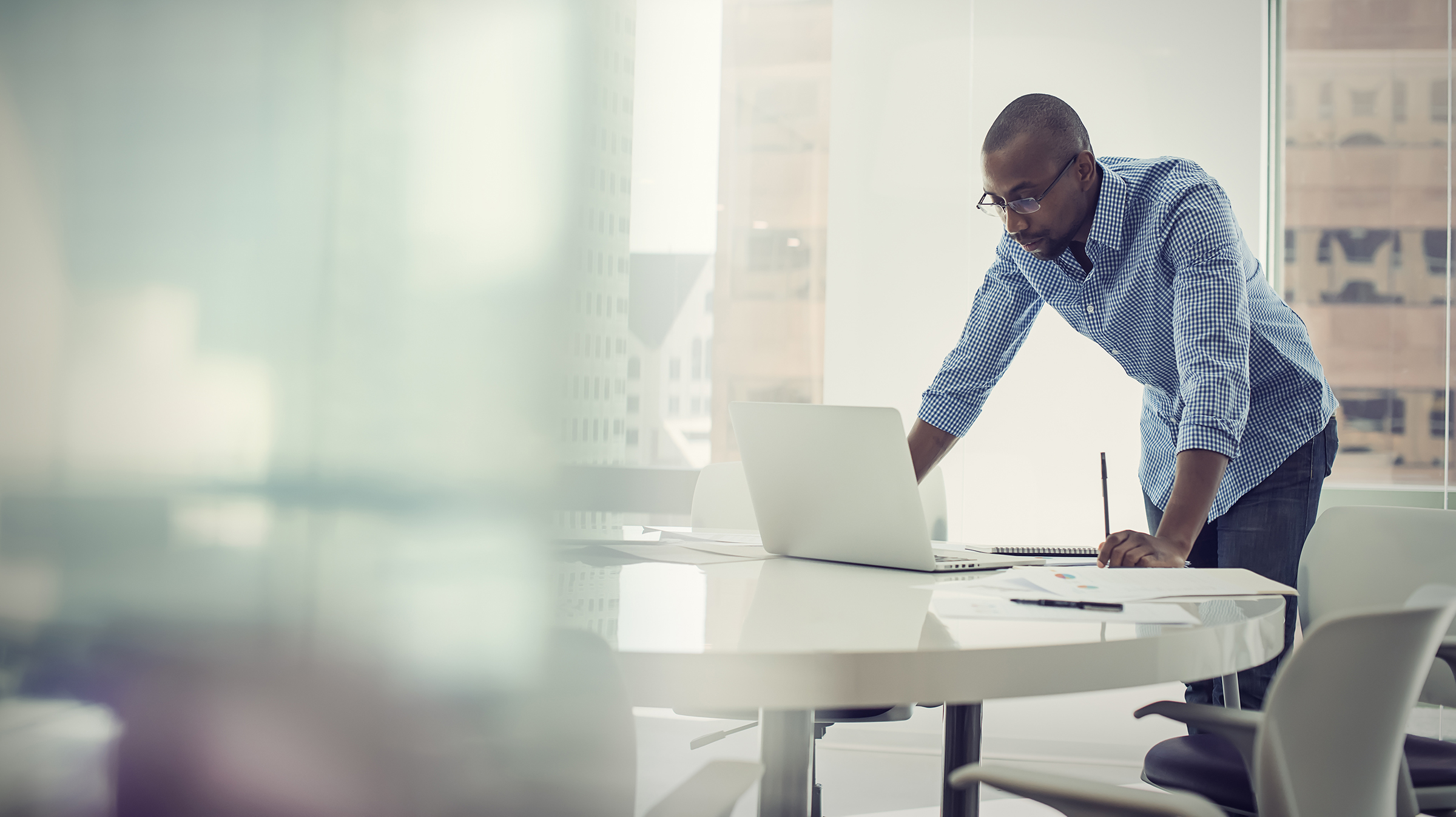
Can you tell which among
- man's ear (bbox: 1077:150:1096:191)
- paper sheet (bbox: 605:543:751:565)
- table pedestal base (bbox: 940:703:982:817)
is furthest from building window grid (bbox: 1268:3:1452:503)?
paper sheet (bbox: 605:543:751:565)

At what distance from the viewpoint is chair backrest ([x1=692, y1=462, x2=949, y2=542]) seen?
248 centimetres

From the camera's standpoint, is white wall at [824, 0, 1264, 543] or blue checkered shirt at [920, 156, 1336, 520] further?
white wall at [824, 0, 1264, 543]

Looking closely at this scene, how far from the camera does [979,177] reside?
3535mm

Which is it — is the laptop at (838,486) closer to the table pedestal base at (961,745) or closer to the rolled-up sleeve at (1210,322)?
the table pedestal base at (961,745)

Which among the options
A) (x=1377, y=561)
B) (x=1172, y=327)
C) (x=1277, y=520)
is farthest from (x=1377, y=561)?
(x=1172, y=327)

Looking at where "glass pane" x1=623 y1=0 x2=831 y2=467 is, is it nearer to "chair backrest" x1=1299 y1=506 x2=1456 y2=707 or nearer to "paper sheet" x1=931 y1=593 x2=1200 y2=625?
"chair backrest" x1=1299 y1=506 x2=1456 y2=707

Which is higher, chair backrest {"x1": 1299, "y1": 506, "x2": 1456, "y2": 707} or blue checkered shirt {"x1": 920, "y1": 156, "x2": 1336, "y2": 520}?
blue checkered shirt {"x1": 920, "y1": 156, "x2": 1336, "y2": 520}

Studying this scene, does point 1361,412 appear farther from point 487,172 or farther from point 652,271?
point 487,172

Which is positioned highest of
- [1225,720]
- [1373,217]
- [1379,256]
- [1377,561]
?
[1373,217]

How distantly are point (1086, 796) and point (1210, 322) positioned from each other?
3.27ft

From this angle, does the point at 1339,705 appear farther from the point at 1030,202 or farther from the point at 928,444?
the point at 928,444

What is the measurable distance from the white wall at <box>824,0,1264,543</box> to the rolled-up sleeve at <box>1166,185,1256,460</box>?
183 cm

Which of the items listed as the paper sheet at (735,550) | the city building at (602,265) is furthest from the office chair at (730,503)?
the city building at (602,265)

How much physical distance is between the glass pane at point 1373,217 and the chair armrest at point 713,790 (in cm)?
352
